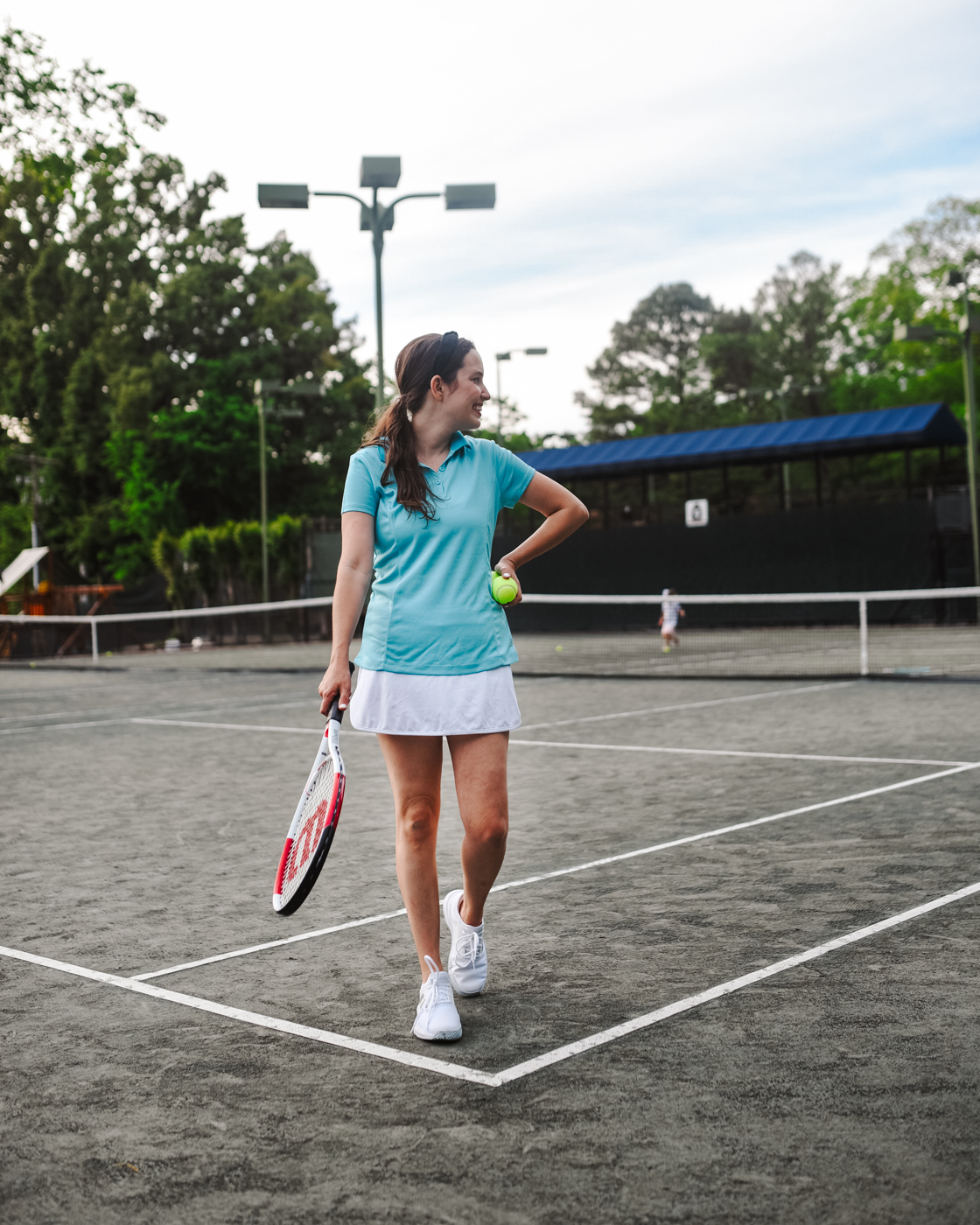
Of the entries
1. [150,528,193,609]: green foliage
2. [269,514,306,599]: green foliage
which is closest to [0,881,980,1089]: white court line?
[269,514,306,599]: green foliage

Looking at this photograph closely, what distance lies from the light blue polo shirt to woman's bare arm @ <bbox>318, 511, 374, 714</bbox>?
0.04m

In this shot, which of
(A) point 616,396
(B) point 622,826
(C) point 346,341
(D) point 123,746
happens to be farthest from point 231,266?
(B) point 622,826

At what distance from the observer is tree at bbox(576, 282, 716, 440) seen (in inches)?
2938

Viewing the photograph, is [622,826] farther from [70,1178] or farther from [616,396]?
[616,396]

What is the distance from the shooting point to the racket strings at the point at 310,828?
10.9 ft

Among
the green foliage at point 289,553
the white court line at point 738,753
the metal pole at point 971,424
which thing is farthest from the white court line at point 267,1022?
the green foliage at point 289,553

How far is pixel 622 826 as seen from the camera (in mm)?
6531

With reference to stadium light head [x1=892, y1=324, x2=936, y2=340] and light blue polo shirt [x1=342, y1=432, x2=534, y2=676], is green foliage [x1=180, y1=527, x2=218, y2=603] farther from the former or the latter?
light blue polo shirt [x1=342, y1=432, x2=534, y2=676]

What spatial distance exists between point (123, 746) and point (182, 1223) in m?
8.56

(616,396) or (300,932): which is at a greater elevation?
(616,396)

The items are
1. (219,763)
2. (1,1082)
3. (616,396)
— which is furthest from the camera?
(616,396)

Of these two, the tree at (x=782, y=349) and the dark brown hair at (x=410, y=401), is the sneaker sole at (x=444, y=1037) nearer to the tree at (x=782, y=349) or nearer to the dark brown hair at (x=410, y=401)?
the dark brown hair at (x=410, y=401)

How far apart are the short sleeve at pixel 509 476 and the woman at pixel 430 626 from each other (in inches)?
2.2

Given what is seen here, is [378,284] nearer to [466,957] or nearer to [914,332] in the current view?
[914,332]
